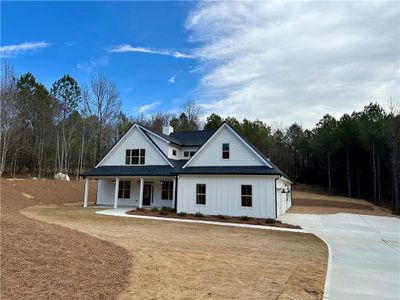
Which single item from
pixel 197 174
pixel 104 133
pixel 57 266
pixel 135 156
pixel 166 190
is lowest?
pixel 57 266

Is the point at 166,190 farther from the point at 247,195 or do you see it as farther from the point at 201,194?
the point at 247,195

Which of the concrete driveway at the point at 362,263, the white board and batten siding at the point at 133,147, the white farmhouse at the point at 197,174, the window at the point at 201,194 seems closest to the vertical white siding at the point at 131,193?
the white farmhouse at the point at 197,174

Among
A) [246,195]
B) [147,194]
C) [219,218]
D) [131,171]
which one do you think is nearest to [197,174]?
[219,218]

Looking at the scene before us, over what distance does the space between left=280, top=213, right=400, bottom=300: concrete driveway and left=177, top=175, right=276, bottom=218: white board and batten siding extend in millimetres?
3330

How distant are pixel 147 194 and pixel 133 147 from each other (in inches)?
163

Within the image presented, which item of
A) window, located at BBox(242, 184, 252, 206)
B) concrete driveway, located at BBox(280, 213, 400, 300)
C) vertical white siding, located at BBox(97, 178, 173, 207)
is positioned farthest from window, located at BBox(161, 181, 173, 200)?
concrete driveway, located at BBox(280, 213, 400, 300)

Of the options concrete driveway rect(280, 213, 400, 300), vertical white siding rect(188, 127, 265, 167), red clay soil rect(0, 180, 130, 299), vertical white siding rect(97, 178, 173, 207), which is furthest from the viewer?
vertical white siding rect(97, 178, 173, 207)

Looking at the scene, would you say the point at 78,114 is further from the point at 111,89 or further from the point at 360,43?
the point at 360,43

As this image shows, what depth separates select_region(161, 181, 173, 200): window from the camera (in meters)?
23.6

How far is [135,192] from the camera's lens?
2497 cm

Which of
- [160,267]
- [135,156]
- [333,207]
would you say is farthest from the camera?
[333,207]

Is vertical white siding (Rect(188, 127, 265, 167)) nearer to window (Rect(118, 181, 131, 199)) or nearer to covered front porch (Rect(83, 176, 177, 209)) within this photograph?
covered front porch (Rect(83, 176, 177, 209))

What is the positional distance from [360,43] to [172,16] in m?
10.2

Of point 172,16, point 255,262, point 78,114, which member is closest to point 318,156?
point 78,114
